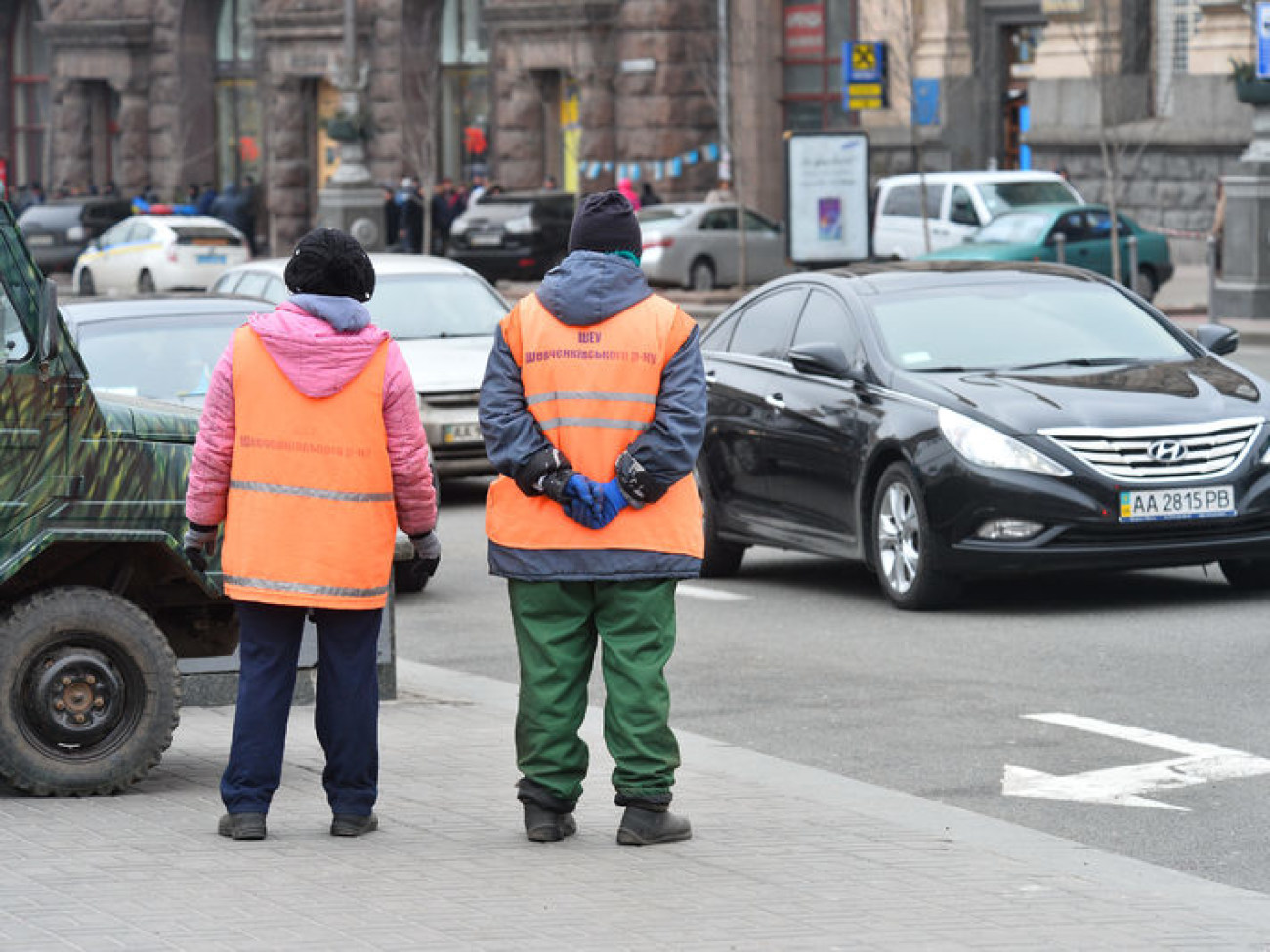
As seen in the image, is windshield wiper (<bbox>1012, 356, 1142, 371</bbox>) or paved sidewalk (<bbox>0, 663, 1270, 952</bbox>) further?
windshield wiper (<bbox>1012, 356, 1142, 371</bbox>)

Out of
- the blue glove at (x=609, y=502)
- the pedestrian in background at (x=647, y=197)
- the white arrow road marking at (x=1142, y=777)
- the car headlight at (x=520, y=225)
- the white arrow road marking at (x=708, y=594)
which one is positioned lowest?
the white arrow road marking at (x=708, y=594)

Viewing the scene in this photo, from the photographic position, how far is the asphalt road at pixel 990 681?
26.8ft

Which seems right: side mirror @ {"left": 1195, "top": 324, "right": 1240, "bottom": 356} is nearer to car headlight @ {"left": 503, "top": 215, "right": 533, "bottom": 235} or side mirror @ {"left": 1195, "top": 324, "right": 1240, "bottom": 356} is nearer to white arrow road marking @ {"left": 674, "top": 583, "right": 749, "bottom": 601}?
white arrow road marking @ {"left": 674, "top": 583, "right": 749, "bottom": 601}

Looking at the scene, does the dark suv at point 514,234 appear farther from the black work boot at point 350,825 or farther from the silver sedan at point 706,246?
the black work boot at point 350,825

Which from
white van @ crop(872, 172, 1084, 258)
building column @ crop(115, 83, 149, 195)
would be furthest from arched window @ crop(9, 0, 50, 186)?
white van @ crop(872, 172, 1084, 258)

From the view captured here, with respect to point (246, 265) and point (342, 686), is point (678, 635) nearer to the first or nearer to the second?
point (342, 686)

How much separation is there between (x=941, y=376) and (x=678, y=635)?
1.74 metres

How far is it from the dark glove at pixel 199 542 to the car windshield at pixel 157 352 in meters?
6.08

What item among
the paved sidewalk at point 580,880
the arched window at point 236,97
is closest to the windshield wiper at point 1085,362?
the paved sidewalk at point 580,880

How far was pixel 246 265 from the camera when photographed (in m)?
19.6

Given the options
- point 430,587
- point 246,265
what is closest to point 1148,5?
point 246,265

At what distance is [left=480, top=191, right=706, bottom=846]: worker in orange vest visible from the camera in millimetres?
7031

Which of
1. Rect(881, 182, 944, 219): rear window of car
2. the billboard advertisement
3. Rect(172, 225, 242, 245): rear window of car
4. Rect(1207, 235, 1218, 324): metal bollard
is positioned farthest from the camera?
Rect(172, 225, 242, 245): rear window of car

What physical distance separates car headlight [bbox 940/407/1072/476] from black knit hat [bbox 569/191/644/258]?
16.2ft
